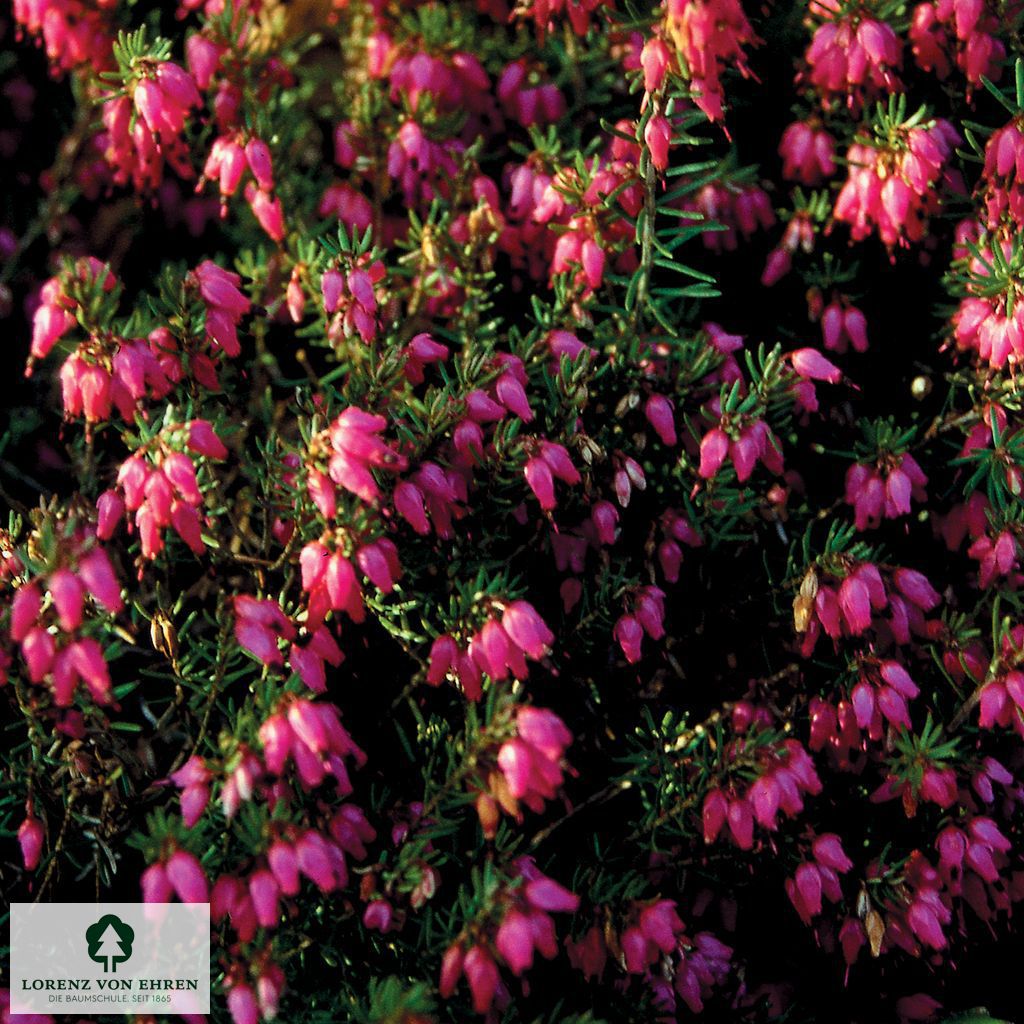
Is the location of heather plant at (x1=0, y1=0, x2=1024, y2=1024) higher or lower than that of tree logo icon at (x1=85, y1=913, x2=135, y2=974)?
higher

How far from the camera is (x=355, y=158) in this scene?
371 centimetres

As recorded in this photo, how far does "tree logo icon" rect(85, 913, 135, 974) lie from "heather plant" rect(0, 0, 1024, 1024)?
0.16m

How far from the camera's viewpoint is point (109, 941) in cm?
265

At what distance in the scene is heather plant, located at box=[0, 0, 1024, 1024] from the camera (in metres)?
2.33

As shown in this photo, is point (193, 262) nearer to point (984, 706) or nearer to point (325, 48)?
point (325, 48)

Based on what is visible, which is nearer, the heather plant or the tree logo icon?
the heather plant

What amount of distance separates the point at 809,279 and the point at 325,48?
312cm

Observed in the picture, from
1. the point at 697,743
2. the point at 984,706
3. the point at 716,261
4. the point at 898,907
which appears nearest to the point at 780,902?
the point at 898,907

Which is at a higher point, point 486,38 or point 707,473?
point 486,38

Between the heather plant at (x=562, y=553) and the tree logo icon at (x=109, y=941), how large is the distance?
0.16 metres

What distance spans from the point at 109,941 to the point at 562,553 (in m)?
1.47

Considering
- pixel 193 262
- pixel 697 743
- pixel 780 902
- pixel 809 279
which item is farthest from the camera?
pixel 193 262

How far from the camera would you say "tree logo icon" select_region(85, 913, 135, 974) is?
2.62 m

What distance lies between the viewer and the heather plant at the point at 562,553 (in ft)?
7.63
